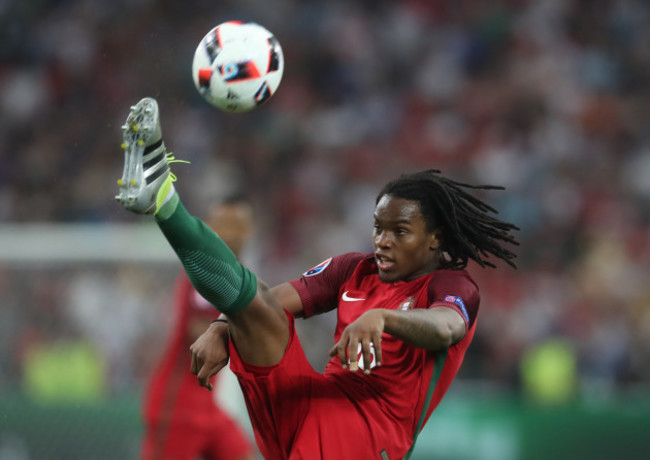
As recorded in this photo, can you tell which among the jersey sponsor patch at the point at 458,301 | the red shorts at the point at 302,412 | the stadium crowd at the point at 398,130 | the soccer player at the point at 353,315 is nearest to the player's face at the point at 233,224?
the soccer player at the point at 353,315

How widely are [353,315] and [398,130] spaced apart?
29.8ft

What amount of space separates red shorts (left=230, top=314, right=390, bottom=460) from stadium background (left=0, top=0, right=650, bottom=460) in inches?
158

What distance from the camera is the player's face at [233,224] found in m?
6.48

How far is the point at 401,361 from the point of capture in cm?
401

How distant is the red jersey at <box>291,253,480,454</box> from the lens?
397 cm

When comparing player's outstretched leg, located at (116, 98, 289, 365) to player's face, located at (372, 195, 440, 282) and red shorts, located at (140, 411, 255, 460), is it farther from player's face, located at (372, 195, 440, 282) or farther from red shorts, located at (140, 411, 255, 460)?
red shorts, located at (140, 411, 255, 460)

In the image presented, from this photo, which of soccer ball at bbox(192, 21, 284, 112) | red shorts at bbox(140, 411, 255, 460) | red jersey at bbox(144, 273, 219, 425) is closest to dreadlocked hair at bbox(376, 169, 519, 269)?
soccer ball at bbox(192, 21, 284, 112)

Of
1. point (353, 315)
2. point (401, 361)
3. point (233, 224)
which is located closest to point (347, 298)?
point (353, 315)

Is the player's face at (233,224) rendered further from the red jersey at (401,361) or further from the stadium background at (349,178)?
the red jersey at (401,361)

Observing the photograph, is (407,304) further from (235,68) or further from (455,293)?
(235,68)

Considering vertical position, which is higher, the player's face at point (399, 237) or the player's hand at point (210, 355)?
the player's face at point (399, 237)

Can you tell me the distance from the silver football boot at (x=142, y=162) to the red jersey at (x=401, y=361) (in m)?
1.06

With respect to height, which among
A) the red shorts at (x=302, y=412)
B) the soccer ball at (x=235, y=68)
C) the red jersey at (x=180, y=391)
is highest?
the soccer ball at (x=235, y=68)

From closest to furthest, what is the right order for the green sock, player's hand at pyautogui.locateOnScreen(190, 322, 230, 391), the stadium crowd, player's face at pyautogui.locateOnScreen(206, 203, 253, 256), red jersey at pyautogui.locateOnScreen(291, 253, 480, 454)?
the green sock < player's hand at pyautogui.locateOnScreen(190, 322, 230, 391) < red jersey at pyautogui.locateOnScreen(291, 253, 480, 454) < player's face at pyautogui.locateOnScreen(206, 203, 253, 256) < the stadium crowd
